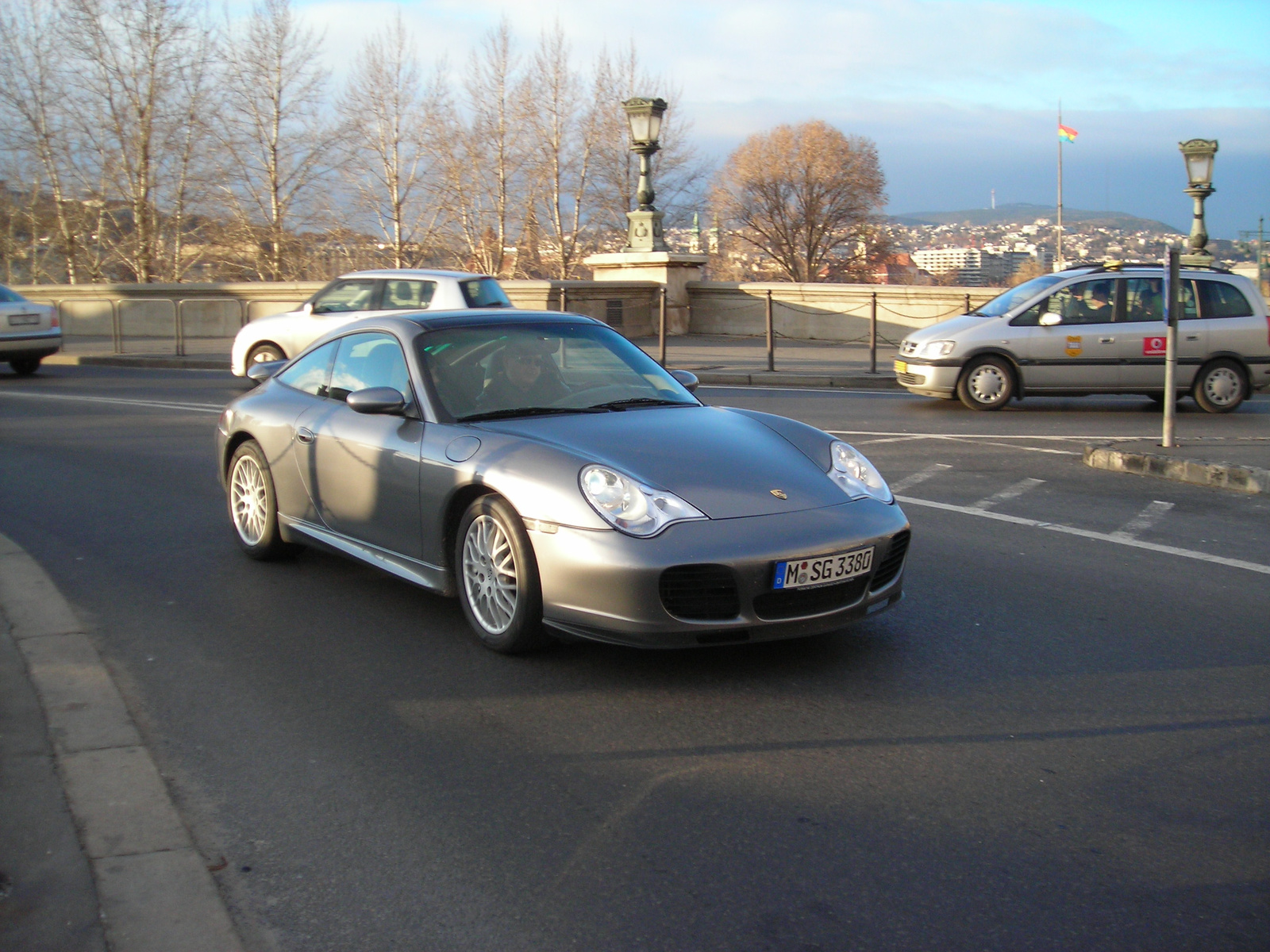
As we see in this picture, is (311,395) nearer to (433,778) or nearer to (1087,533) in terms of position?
(433,778)

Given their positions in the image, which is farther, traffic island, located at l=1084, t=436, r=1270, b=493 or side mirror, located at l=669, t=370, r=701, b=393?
traffic island, located at l=1084, t=436, r=1270, b=493

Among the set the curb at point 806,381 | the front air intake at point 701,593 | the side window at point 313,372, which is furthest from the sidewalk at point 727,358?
the front air intake at point 701,593

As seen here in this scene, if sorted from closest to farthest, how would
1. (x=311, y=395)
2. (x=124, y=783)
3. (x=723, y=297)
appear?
1. (x=124, y=783)
2. (x=311, y=395)
3. (x=723, y=297)

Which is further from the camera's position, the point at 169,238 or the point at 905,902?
the point at 169,238

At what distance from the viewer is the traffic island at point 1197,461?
904cm

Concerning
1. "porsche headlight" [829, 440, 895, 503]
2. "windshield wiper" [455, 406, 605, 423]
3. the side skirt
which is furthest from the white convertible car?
"porsche headlight" [829, 440, 895, 503]

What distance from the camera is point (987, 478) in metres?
9.46

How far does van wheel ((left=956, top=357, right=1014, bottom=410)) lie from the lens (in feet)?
46.5

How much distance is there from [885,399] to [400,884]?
13.5m

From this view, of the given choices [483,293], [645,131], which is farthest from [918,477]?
[645,131]

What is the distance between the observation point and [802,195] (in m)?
77.4

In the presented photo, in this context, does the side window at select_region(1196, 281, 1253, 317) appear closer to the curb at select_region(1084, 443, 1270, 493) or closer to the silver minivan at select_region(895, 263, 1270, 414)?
the silver minivan at select_region(895, 263, 1270, 414)

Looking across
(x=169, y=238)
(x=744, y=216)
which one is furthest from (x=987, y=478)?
(x=744, y=216)

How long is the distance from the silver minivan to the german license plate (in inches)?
397
